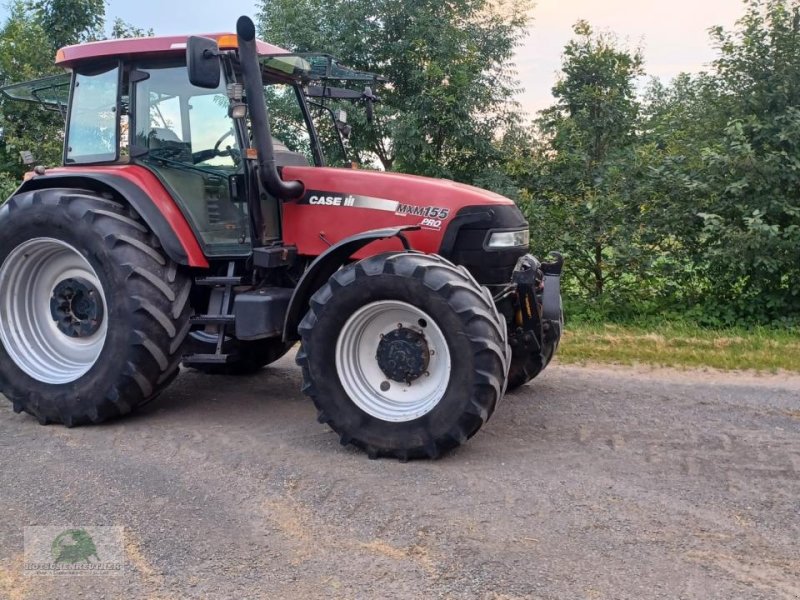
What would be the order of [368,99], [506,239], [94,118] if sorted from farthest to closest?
1. [368,99]
2. [94,118]
3. [506,239]

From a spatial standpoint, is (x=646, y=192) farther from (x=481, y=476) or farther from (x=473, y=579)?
(x=473, y=579)

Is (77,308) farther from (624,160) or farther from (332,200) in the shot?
(624,160)

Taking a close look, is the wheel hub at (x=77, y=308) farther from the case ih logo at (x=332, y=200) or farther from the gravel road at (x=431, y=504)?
the case ih logo at (x=332, y=200)

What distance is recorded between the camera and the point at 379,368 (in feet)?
15.7

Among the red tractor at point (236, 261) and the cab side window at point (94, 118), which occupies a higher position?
the cab side window at point (94, 118)

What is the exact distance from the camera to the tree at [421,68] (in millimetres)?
11336

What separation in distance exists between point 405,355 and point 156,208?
2051 millimetres

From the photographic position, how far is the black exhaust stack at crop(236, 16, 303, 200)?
4824 mm

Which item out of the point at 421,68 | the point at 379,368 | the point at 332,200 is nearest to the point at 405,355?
the point at 379,368

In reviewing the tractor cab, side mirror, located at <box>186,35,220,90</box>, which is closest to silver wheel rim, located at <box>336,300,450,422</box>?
the tractor cab

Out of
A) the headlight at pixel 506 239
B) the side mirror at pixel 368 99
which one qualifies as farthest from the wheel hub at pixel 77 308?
the headlight at pixel 506 239

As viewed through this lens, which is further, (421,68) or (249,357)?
(421,68)

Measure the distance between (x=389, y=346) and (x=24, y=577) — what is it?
2248 millimetres

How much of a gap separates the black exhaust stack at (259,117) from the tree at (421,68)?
20.5 feet
